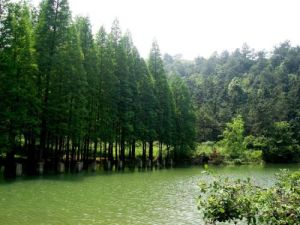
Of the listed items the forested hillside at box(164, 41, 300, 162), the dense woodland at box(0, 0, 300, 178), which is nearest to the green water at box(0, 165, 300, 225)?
the dense woodland at box(0, 0, 300, 178)

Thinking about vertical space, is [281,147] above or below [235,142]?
below

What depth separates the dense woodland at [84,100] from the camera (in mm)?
29422

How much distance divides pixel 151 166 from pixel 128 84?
1003 centimetres

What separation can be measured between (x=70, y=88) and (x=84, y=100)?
180cm

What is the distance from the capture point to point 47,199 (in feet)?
61.9

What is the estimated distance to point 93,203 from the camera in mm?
18594

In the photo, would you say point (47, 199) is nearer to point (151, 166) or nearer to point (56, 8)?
point (56, 8)

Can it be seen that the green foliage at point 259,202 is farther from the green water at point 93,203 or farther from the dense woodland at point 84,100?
the dense woodland at point 84,100

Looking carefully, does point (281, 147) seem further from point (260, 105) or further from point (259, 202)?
point (259, 202)

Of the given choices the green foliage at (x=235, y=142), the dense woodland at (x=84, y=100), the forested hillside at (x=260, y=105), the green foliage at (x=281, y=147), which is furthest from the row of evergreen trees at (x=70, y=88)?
the green foliage at (x=281, y=147)

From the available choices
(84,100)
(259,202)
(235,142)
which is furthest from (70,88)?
(235,142)

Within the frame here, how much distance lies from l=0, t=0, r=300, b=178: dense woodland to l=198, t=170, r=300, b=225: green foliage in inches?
759

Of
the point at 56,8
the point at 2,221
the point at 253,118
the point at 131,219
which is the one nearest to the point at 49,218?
the point at 2,221

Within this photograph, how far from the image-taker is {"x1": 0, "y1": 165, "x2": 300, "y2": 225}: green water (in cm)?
1512
